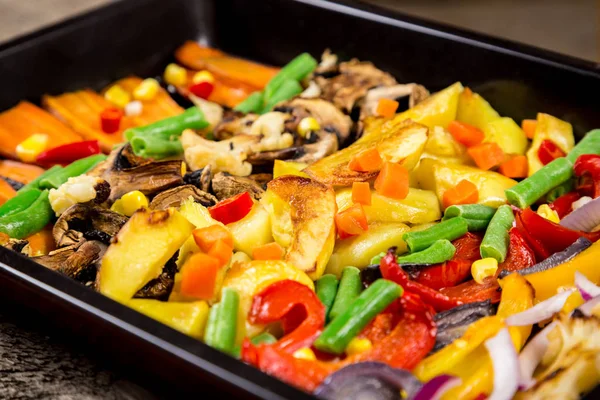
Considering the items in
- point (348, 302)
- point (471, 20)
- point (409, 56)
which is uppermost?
point (409, 56)

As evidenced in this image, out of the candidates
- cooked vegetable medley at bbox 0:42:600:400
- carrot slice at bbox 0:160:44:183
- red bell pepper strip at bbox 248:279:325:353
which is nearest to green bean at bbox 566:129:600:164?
cooked vegetable medley at bbox 0:42:600:400

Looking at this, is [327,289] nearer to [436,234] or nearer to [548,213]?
[436,234]

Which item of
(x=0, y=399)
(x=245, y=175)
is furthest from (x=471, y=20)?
(x=0, y=399)

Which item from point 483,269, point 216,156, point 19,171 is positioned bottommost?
point 19,171

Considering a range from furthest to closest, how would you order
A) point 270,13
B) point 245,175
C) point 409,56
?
point 270,13 < point 409,56 < point 245,175

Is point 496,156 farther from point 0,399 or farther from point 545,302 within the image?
point 0,399

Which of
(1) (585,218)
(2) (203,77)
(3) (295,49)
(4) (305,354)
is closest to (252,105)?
(2) (203,77)
